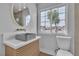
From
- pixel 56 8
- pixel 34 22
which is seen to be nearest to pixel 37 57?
pixel 34 22

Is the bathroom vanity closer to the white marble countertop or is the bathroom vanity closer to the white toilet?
the white marble countertop

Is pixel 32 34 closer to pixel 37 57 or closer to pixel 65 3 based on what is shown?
pixel 37 57

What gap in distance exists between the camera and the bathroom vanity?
42.6 inches

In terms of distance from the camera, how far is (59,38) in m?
1.11

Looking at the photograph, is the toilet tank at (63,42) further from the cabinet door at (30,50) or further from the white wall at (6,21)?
the white wall at (6,21)

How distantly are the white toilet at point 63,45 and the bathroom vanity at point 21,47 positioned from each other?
229 millimetres

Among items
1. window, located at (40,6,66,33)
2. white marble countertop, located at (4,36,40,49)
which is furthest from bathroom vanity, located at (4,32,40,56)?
window, located at (40,6,66,33)

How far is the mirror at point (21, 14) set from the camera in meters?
1.11

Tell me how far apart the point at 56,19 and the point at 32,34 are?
308mm

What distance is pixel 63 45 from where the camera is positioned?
3.68ft

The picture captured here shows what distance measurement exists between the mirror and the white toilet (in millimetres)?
394

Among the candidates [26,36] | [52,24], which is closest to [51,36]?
[52,24]

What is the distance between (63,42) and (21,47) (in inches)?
18.0

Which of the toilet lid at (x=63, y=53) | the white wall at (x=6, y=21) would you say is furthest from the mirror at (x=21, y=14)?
the toilet lid at (x=63, y=53)
